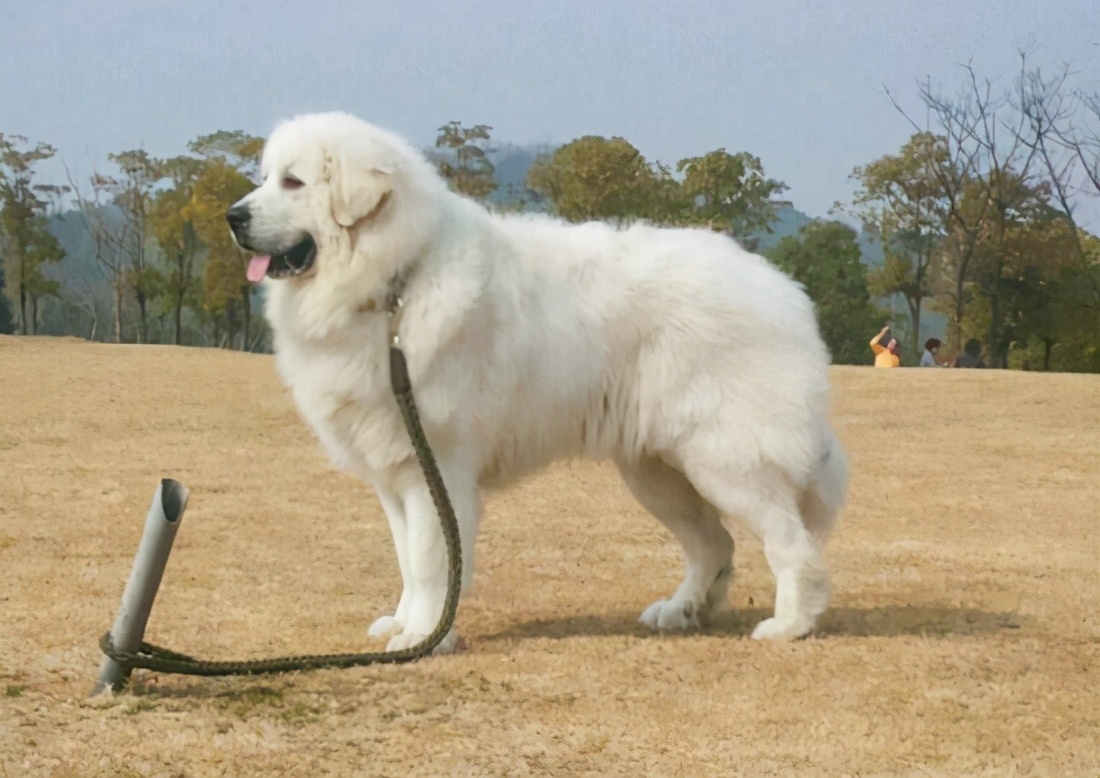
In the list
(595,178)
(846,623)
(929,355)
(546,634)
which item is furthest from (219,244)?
(846,623)

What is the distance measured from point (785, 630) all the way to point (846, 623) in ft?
1.96

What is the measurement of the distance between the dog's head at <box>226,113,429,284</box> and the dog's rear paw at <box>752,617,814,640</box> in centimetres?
226

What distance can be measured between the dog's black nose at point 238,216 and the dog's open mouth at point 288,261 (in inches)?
7.2

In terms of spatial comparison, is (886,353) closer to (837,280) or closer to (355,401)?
(837,280)

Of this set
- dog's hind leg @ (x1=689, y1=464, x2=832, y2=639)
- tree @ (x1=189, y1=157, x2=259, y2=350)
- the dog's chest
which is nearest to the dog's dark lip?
the dog's chest

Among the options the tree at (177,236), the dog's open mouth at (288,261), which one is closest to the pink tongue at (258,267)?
the dog's open mouth at (288,261)

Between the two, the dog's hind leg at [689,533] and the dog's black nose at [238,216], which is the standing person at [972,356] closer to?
the dog's hind leg at [689,533]

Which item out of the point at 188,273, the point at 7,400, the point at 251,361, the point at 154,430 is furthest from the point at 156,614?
the point at 188,273

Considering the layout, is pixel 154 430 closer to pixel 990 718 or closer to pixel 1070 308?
pixel 990 718

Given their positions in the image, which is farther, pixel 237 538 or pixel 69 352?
pixel 69 352

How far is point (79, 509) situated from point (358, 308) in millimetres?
4474

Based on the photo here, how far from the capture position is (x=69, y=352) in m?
17.1

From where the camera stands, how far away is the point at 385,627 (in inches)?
204

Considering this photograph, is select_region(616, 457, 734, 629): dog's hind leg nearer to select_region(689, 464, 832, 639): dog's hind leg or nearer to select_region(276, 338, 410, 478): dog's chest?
select_region(689, 464, 832, 639): dog's hind leg
